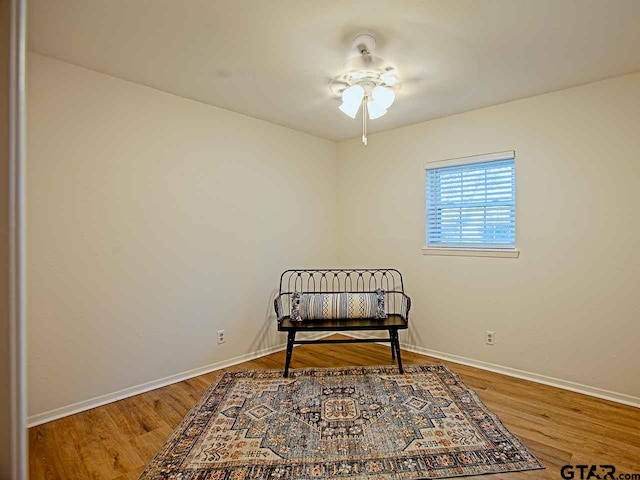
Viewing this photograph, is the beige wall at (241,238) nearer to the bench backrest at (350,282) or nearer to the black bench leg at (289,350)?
the bench backrest at (350,282)

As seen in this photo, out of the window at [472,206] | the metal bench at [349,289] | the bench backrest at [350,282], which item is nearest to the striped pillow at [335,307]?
the metal bench at [349,289]

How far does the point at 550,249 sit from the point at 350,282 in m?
2.10

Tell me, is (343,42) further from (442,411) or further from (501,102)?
(442,411)

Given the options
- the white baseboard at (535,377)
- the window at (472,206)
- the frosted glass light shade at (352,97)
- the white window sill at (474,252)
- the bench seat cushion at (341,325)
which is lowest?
the white baseboard at (535,377)

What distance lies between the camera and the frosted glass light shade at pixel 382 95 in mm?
2395

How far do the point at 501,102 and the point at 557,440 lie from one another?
254 cm

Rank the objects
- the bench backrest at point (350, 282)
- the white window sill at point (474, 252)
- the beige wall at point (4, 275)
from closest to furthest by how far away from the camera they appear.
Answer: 1. the beige wall at point (4, 275)
2. the white window sill at point (474, 252)
3. the bench backrest at point (350, 282)

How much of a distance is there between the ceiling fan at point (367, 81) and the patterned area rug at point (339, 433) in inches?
79.6

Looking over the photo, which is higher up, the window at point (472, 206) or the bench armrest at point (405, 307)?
the window at point (472, 206)

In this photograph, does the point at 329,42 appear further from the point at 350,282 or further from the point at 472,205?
the point at 350,282

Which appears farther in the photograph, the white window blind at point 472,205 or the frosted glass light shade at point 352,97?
the white window blind at point 472,205

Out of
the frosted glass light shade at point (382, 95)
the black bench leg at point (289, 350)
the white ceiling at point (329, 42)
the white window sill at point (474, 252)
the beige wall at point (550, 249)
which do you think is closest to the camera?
the white ceiling at point (329, 42)

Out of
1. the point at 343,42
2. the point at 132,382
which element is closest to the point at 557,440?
the point at 343,42

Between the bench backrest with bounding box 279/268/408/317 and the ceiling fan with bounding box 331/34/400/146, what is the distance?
1.81 meters
